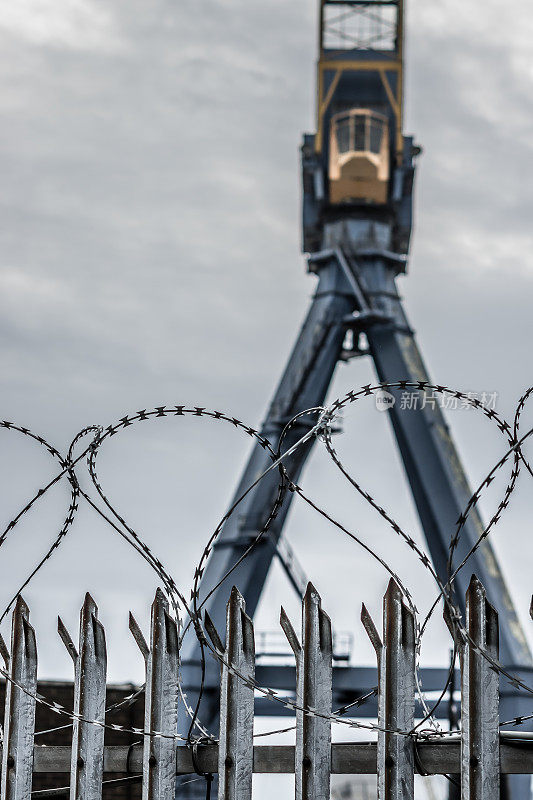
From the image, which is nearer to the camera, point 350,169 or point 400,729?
point 400,729

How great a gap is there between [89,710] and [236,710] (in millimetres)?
498

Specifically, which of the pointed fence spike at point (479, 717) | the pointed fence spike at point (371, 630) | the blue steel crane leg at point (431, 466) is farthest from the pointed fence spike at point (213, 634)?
Result: the blue steel crane leg at point (431, 466)

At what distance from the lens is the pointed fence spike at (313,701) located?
3754mm

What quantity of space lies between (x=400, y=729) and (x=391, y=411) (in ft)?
68.6

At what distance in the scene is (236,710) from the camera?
388 centimetres

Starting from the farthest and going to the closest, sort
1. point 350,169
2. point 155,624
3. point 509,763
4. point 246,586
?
point 350,169, point 246,586, point 155,624, point 509,763

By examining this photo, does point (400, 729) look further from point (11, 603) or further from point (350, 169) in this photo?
point (350, 169)

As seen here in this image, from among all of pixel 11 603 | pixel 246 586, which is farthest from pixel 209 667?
pixel 11 603

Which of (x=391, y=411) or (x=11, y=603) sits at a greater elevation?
→ (x=391, y=411)

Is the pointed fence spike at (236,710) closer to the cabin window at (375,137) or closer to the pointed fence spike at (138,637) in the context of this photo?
the pointed fence spike at (138,637)

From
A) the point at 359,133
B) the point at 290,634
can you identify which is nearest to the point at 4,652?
the point at 290,634

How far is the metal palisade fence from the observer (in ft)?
12.1

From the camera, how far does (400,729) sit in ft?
12.2

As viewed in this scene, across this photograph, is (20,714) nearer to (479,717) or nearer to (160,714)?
(160,714)
